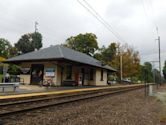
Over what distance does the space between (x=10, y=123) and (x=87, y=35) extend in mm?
64029

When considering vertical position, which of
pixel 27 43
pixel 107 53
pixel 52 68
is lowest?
pixel 52 68

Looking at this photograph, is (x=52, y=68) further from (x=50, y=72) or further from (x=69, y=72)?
(x=69, y=72)

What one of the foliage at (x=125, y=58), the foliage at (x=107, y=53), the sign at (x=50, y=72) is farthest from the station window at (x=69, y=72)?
the foliage at (x=107, y=53)

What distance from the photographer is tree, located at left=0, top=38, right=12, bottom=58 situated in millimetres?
64750

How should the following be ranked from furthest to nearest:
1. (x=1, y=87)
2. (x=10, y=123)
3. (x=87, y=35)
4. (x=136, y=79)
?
(x=136, y=79) < (x=87, y=35) < (x=1, y=87) < (x=10, y=123)

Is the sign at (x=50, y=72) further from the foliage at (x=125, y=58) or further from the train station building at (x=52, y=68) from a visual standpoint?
the foliage at (x=125, y=58)

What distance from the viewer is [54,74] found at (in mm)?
28281

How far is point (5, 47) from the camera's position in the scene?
→ 69.8m

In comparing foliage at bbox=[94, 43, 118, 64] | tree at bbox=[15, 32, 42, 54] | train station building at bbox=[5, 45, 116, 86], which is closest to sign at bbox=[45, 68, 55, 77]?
train station building at bbox=[5, 45, 116, 86]

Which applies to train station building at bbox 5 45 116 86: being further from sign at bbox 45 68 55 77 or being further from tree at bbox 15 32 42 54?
tree at bbox 15 32 42 54

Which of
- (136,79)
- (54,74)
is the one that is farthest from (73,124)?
(136,79)

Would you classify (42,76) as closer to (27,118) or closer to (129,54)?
(27,118)

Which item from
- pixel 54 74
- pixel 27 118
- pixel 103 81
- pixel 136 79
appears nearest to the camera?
pixel 27 118

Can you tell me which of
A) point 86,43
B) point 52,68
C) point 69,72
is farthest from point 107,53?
point 52,68
